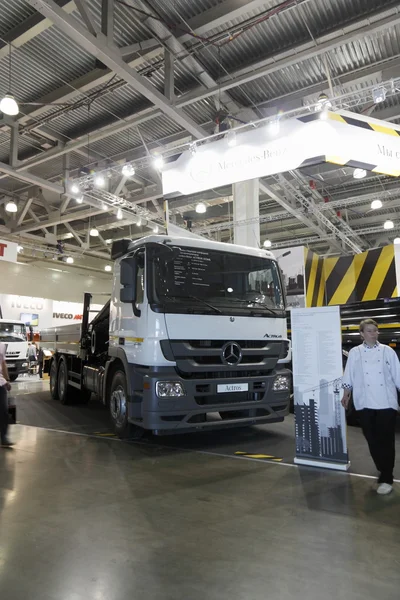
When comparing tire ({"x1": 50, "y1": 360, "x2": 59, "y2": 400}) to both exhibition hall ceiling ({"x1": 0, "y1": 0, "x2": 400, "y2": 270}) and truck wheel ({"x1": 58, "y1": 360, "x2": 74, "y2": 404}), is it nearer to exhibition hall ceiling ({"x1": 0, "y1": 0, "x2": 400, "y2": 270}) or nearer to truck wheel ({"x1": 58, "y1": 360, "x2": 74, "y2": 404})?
truck wheel ({"x1": 58, "y1": 360, "x2": 74, "y2": 404})

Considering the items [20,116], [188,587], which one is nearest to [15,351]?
[20,116]

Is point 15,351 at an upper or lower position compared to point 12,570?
upper

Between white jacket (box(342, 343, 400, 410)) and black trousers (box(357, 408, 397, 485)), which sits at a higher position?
white jacket (box(342, 343, 400, 410))

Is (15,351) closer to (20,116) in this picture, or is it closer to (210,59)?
(20,116)

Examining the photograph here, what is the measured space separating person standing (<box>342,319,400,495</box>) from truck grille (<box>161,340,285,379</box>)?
1.40 metres

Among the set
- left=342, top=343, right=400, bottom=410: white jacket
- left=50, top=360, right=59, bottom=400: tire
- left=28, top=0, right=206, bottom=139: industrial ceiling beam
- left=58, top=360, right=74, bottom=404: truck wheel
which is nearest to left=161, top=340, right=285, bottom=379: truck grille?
left=342, top=343, right=400, bottom=410: white jacket

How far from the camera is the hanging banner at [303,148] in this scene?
5.88m

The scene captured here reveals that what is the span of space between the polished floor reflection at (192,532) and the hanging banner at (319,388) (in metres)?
0.26

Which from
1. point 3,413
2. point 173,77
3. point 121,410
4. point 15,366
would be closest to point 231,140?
point 173,77

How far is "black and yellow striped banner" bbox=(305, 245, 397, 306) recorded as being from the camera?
26.4ft

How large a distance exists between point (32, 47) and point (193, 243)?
4.65 metres

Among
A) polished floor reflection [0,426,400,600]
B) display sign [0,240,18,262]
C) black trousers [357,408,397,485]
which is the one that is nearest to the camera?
polished floor reflection [0,426,400,600]

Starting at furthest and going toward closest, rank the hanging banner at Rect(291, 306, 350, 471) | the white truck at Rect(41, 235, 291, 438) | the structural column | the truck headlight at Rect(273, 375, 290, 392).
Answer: the structural column < the truck headlight at Rect(273, 375, 290, 392) < the white truck at Rect(41, 235, 291, 438) < the hanging banner at Rect(291, 306, 350, 471)

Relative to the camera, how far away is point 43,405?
8.89 meters
